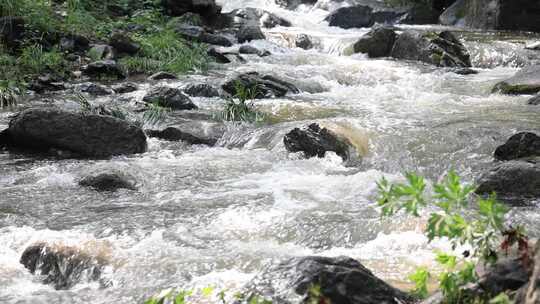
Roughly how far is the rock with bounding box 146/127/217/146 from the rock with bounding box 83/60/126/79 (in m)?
3.82

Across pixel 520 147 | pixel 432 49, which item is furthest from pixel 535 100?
pixel 432 49

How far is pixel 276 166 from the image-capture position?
6.36 m

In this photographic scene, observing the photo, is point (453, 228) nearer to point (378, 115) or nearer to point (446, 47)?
point (378, 115)

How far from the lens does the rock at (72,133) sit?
271 inches

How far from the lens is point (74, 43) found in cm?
1241

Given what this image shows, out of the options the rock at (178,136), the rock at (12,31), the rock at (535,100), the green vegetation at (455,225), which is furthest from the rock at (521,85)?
the rock at (12,31)

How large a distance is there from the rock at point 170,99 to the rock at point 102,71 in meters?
2.44

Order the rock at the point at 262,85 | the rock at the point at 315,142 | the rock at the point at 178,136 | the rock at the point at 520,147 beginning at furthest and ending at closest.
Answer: the rock at the point at 262,85, the rock at the point at 178,136, the rock at the point at 315,142, the rock at the point at 520,147

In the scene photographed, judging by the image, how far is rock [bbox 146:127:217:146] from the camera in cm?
743

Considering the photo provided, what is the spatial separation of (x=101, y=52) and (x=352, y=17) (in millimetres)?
11693

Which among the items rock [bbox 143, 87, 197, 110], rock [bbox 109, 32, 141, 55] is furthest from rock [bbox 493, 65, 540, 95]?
rock [bbox 109, 32, 141, 55]

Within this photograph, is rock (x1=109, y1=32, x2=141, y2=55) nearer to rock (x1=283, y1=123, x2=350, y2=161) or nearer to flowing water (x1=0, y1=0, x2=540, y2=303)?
flowing water (x1=0, y1=0, x2=540, y2=303)

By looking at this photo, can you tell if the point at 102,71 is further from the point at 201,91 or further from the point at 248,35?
the point at 248,35

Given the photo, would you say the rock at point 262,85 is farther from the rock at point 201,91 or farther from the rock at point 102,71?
the rock at point 102,71
